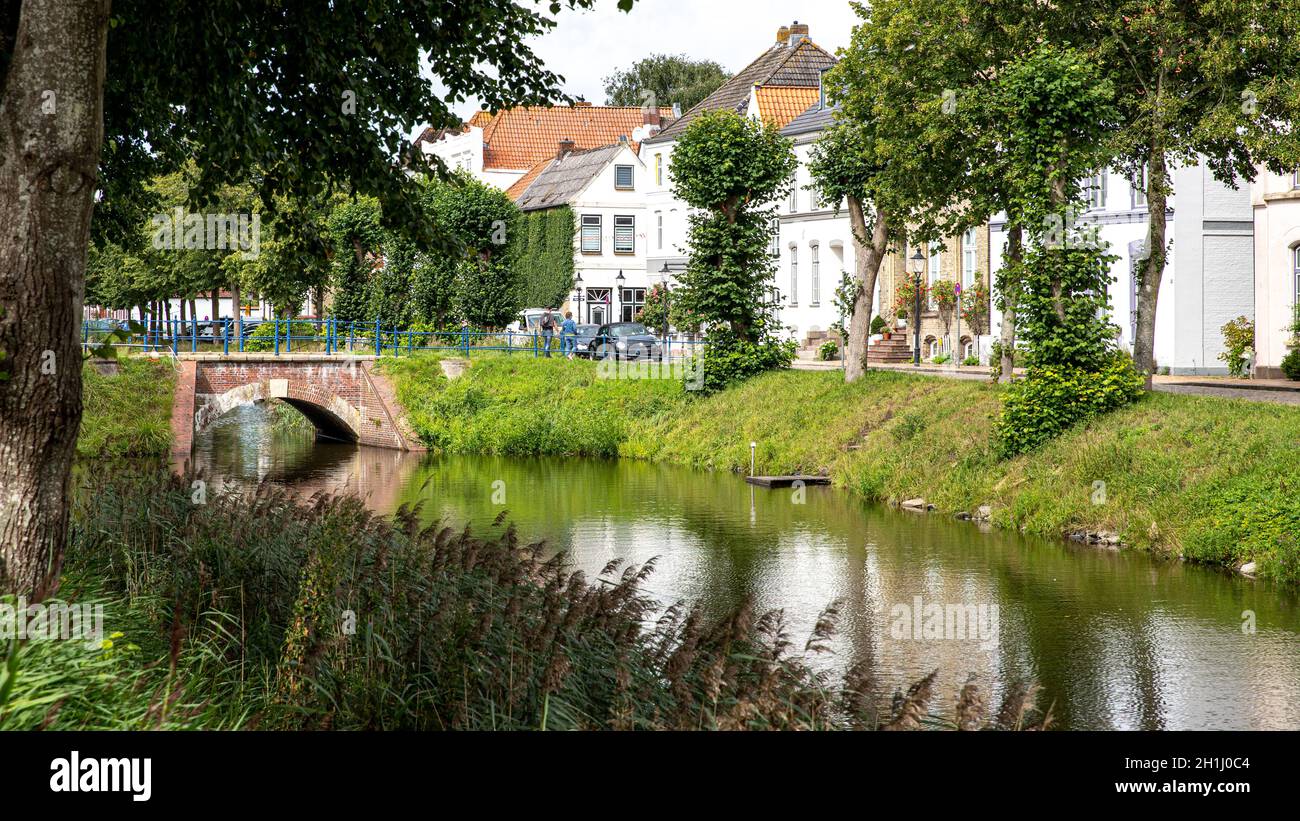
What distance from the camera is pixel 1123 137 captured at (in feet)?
79.3

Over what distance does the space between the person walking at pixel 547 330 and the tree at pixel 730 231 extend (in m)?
7.03

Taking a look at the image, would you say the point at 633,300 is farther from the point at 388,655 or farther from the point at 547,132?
the point at 388,655

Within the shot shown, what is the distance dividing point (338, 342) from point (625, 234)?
2487 centimetres

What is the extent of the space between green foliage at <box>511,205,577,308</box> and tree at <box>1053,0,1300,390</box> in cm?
3688

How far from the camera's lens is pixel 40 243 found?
26.6 ft

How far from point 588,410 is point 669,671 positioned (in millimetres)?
28797

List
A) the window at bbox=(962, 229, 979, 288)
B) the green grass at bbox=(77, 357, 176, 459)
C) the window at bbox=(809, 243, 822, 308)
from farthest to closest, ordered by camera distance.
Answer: the window at bbox=(809, 243, 822, 308) → the window at bbox=(962, 229, 979, 288) → the green grass at bbox=(77, 357, 176, 459)

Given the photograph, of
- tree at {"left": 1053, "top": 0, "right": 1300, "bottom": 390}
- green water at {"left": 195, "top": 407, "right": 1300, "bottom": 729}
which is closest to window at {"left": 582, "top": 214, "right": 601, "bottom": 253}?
green water at {"left": 195, "top": 407, "right": 1300, "bottom": 729}

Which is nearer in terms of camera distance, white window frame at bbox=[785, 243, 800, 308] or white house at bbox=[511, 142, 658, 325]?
white window frame at bbox=[785, 243, 800, 308]

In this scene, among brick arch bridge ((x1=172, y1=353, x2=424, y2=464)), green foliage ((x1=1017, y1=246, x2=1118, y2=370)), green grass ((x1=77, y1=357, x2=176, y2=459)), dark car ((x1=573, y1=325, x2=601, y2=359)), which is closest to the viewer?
green foliage ((x1=1017, y1=246, x2=1118, y2=370))

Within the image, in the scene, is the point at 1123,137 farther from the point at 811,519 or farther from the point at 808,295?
the point at 808,295

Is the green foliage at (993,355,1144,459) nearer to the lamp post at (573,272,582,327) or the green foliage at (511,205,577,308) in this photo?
the green foliage at (511,205,577,308)

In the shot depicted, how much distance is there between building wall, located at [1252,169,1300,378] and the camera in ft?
99.8

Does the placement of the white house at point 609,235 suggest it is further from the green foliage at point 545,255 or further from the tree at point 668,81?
the tree at point 668,81
